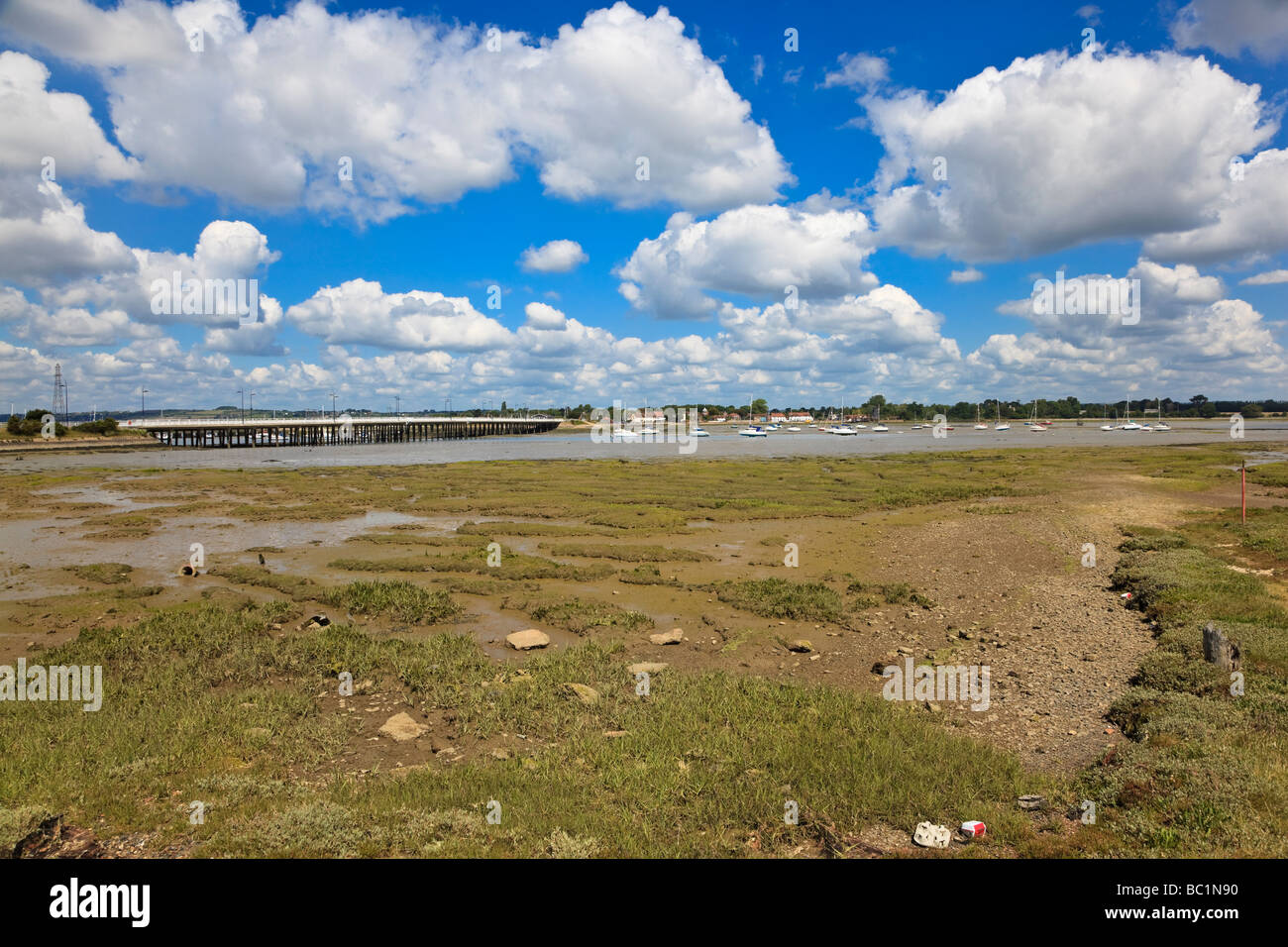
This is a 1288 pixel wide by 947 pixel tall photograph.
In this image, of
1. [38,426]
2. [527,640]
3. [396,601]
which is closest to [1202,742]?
[527,640]

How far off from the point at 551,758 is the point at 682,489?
4176 cm

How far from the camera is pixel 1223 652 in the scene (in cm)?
1165

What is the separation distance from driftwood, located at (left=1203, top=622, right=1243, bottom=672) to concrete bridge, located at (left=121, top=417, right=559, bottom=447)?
15184cm

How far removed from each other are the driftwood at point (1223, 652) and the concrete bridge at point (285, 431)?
152 metres

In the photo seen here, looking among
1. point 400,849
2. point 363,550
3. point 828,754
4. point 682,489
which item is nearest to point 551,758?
point 400,849

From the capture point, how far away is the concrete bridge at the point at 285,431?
13738 centimetres

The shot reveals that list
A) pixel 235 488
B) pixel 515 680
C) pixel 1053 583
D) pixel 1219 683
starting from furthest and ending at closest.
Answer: pixel 235 488, pixel 1053 583, pixel 515 680, pixel 1219 683

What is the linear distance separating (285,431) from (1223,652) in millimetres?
174221

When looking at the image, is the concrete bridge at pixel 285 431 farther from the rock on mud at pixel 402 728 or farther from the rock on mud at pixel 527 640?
the rock on mud at pixel 402 728

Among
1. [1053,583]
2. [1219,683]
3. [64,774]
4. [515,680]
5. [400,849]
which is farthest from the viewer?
[1053,583]

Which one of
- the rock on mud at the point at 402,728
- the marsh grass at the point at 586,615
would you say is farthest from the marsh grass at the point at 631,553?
the rock on mud at the point at 402,728
